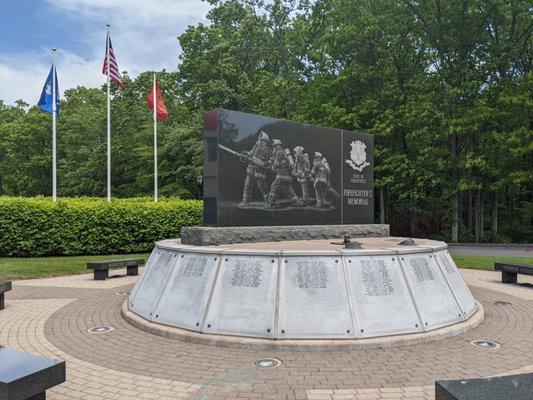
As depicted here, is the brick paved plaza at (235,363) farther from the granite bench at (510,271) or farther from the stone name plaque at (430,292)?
the granite bench at (510,271)

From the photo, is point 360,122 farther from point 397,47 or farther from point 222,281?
point 222,281

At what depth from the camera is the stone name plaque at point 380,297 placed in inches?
279

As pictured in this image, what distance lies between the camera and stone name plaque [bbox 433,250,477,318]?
8414 mm

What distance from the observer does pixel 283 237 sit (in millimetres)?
10484

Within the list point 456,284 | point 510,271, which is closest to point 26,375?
point 456,284

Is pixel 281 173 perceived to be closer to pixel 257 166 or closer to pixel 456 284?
pixel 257 166

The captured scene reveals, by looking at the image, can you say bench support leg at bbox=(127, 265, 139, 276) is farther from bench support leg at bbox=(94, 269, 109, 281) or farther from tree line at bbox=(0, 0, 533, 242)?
tree line at bbox=(0, 0, 533, 242)

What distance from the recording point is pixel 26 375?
4.04 m

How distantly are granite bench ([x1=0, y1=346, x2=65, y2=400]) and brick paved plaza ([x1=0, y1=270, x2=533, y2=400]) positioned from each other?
797mm

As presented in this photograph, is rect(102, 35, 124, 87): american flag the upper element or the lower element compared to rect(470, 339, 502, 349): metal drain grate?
upper

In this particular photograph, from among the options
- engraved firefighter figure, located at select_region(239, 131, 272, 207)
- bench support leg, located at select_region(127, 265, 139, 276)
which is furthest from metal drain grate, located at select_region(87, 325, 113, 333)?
bench support leg, located at select_region(127, 265, 139, 276)

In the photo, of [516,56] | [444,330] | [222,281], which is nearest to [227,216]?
[222,281]

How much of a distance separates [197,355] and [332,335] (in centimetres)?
213

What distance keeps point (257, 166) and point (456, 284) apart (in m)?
4.97
